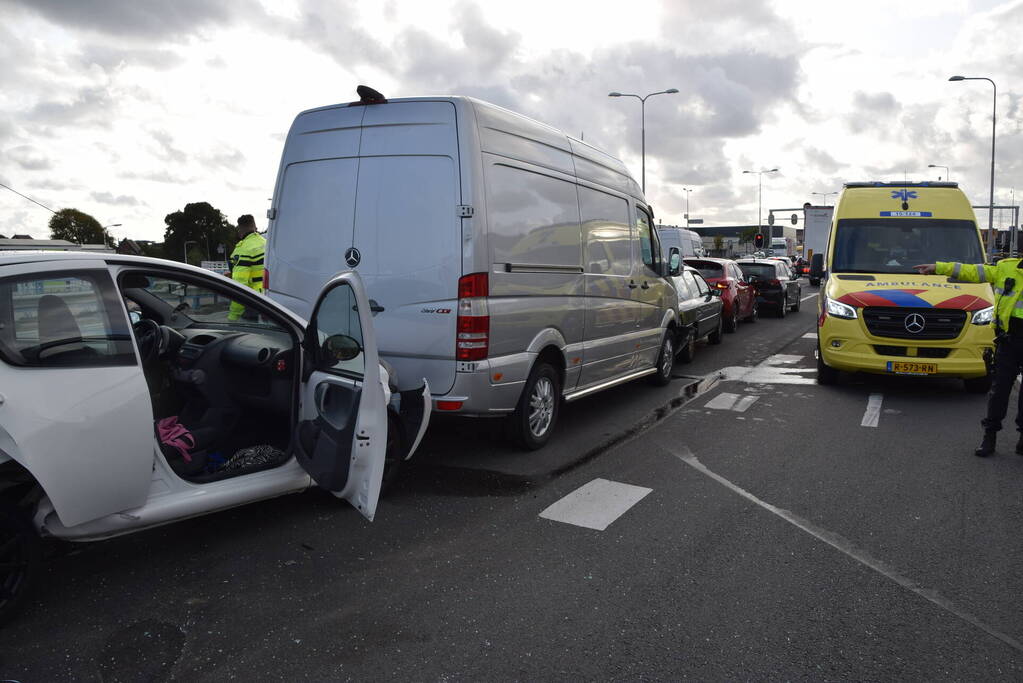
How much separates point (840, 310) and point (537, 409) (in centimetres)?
433

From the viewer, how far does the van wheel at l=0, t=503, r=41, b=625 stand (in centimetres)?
323

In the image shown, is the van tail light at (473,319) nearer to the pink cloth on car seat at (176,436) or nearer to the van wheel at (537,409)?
the van wheel at (537,409)

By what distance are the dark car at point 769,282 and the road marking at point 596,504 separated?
1422 centimetres

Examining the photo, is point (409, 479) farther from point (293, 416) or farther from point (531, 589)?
point (531, 589)

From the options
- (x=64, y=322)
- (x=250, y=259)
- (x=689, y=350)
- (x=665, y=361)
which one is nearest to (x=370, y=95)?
(x=64, y=322)

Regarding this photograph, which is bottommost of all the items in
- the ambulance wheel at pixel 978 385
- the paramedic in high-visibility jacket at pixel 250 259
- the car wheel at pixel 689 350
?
the ambulance wheel at pixel 978 385

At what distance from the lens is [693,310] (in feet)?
36.4

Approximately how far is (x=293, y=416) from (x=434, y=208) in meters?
1.74

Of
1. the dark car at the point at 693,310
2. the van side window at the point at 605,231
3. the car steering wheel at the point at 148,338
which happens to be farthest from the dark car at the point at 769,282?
the car steering wheel at the point at 148,338

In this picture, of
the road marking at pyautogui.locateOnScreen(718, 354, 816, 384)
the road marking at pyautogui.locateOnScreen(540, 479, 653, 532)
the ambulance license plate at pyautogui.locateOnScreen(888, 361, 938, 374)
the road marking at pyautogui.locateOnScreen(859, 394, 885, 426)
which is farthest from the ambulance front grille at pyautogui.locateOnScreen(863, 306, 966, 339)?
the road marking at pyautogui.locateOnScreen(540, 479, 653, 532)

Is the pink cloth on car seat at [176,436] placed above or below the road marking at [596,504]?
above

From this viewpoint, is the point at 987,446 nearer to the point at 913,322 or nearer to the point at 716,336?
the point at 913,322

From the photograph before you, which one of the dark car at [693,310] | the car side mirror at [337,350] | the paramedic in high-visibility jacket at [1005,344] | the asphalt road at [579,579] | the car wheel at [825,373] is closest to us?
the asphalt road at [579,579]

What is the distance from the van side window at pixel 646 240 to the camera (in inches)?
314
